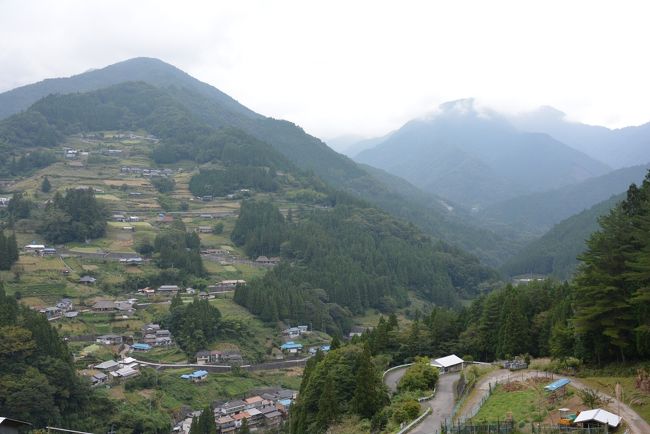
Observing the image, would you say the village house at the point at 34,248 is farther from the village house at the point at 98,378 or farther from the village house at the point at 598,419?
the village house at the point at 598,419

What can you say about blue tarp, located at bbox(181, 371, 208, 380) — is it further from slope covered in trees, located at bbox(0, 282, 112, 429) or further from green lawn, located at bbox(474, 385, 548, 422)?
green lawn, located at bbox(474, 385, 548, 422)

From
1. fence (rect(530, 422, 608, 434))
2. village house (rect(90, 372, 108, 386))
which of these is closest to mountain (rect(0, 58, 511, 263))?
village house (rect(90, 372, 108, 386))

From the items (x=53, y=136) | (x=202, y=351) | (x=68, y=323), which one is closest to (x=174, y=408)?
(x=202, y=351)

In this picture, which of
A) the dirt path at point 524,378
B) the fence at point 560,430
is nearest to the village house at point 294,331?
the dirt path at point 524,378

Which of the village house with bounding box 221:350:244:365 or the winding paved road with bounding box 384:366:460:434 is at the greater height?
the winding paved road with bounding box 384:366:460:434

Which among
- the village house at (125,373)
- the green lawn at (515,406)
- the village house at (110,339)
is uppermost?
the green lawn at (515,406)

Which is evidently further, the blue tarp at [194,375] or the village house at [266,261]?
the village house at [266,261]
